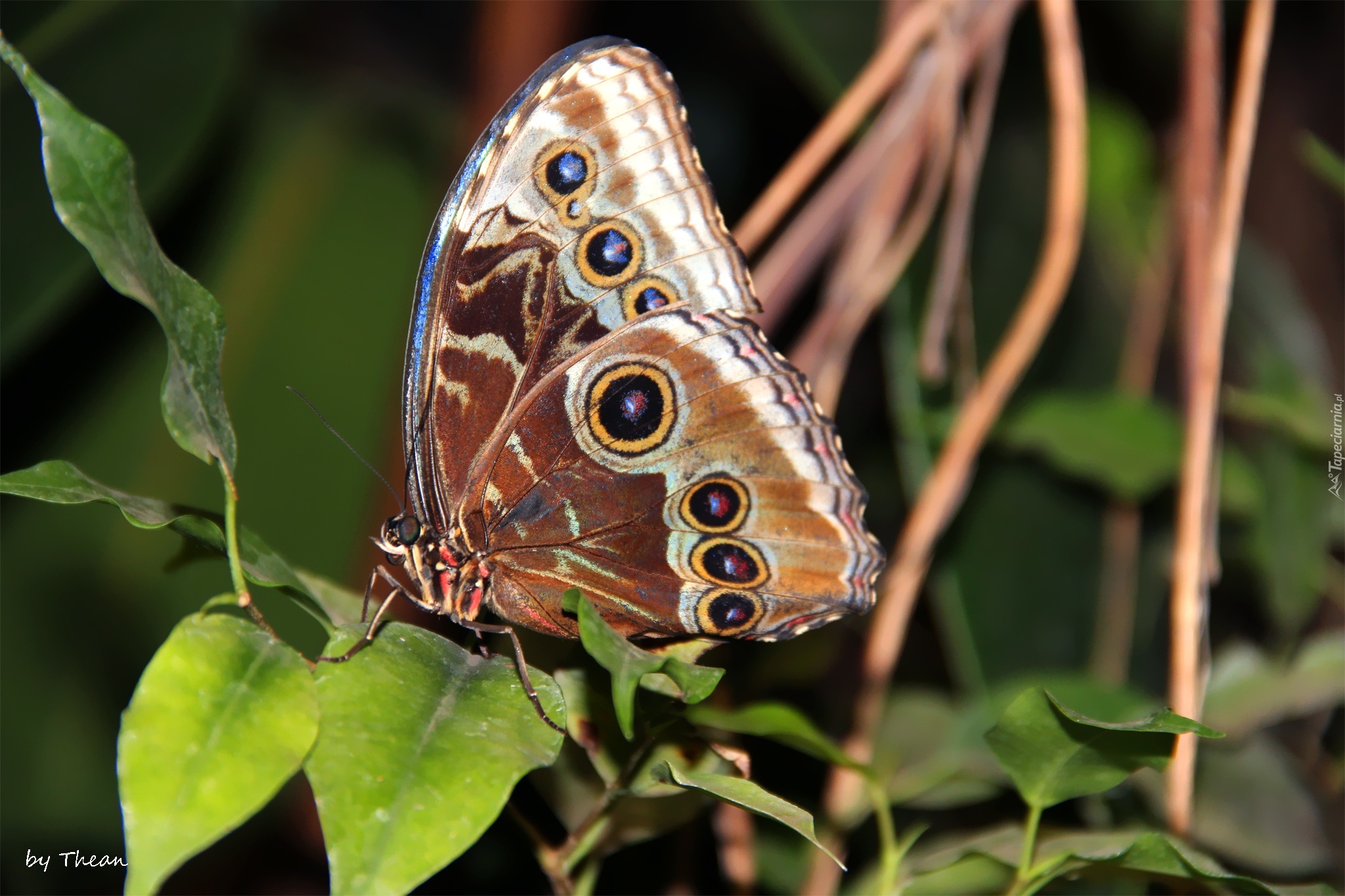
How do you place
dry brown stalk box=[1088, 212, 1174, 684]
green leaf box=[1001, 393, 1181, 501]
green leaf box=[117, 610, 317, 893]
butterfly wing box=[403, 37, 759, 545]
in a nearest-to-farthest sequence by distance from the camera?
green leaf box=[117, 610, 317, 893] → butterfly wing box=[403, 37, 759, 545] → green leaf box=[1001, 393, 1181, 501] → dry brown stalk box=[1088, 212, 1174, 684]

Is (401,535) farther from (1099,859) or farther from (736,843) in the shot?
(1099,859)

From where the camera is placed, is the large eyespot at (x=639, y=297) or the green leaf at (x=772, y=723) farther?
the large eyespot at (x=639, y=297)

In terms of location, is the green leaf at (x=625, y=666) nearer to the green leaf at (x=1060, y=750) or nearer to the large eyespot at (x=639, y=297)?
the green leaf at (x=1060, y=750)

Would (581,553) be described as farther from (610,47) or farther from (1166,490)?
(1166,490)

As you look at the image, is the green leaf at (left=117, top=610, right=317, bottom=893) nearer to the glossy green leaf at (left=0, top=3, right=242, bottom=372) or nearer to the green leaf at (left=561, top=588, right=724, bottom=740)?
the green leaf at (left=561, top=588, right=724, bottom=740)

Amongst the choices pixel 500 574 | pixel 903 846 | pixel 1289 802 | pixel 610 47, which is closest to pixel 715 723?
pixel 903 846

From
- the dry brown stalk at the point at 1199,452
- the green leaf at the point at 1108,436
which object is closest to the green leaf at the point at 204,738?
the dry brown stalk at the point at 1199,452

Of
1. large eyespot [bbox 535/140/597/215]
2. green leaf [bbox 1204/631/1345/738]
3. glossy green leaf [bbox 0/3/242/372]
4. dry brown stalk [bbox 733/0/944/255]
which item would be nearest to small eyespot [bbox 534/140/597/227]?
large eyespot [bbox 535/140/597/215]
